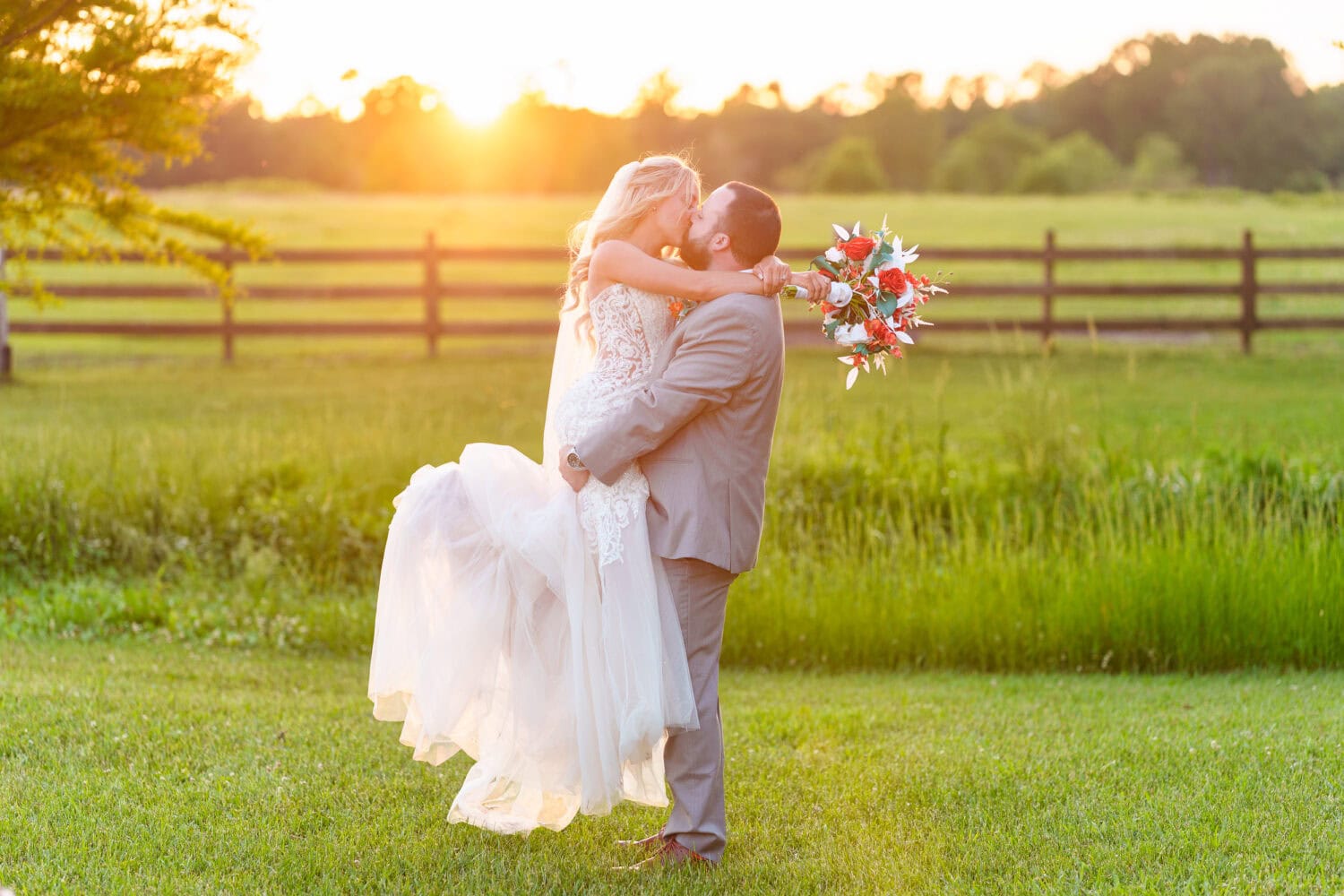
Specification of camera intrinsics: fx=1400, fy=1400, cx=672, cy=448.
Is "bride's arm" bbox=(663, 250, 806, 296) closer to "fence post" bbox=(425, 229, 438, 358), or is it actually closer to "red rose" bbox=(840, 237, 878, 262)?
"red rose" bbox=(840, 237, 878, 262)

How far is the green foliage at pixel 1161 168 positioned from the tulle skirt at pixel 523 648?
5564cm

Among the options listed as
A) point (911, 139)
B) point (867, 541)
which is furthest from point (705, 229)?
point (911, 139)

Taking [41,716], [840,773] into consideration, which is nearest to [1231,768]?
[840,773]

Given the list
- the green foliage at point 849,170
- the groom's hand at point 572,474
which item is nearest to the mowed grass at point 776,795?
the groom's hand at point 572,474

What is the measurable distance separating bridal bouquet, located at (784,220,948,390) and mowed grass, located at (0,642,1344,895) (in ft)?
4.64

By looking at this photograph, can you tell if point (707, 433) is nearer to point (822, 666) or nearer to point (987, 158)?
point (822, 666)

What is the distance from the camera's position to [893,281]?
3.87 metres

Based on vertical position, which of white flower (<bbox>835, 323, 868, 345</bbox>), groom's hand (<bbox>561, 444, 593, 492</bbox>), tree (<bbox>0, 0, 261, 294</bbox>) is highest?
tree (<bbox>0, 0, 261, 294</bbox>)

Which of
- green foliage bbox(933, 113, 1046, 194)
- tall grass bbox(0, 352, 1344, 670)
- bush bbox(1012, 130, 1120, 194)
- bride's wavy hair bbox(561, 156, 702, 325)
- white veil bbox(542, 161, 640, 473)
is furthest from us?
green foliage bbox(933, 113, 1046, 194)

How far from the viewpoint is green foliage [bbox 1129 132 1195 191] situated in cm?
5572

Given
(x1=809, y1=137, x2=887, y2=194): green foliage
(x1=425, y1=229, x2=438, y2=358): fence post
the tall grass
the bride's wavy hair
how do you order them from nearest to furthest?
the bride's wavy hair
the tall grass
(x1=425, y1=229, x2=438, y2=358): fence post
(x1=809, y1=137, x2=887, y2=194): green foliage

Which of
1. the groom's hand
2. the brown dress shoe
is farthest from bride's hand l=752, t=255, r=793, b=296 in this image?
the brown dress shoe

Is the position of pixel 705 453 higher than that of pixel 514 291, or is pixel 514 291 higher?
pixel 514 291

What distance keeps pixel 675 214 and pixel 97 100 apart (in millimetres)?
4679
